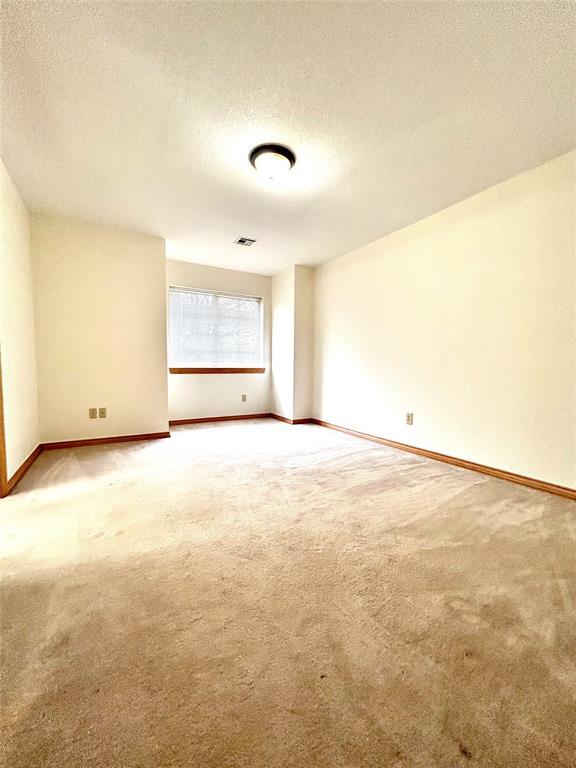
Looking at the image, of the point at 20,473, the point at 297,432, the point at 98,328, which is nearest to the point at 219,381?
the point at 297,432

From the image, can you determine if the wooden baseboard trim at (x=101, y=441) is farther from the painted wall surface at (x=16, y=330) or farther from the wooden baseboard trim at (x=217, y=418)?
the wooden baseboard trim at (x=217, y=418)

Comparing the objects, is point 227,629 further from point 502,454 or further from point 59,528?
point 502,454

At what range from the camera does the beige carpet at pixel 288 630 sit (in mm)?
741

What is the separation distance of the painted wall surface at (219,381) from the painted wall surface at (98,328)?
75 cm

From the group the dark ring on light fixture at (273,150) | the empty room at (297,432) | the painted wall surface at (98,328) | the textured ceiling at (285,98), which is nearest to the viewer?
the empty room at (297,432)

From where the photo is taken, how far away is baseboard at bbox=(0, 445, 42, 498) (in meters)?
2.12

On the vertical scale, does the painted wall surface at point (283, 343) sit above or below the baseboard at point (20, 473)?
above

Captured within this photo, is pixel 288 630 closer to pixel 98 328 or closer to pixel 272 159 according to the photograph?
pixel 272 159

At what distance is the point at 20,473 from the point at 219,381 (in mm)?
2715

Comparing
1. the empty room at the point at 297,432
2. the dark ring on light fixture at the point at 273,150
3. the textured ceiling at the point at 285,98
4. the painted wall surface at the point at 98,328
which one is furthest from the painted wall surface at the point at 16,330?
the dark ring on light fixture at the point at 273,150

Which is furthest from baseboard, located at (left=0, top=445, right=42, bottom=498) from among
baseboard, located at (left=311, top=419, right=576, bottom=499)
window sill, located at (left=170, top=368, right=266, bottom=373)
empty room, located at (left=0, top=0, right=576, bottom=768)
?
baseboard, located at (left=311, top=419, right=576, bottom=499)

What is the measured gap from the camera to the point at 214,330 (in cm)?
482

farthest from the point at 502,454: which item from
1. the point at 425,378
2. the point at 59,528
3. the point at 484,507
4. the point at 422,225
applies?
the point at 59,528

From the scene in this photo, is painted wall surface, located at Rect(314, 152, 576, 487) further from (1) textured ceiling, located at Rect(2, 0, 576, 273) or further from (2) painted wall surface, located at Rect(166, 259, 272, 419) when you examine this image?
(2) painted wall surface, located at Rect(166, 259, 272, 419)
